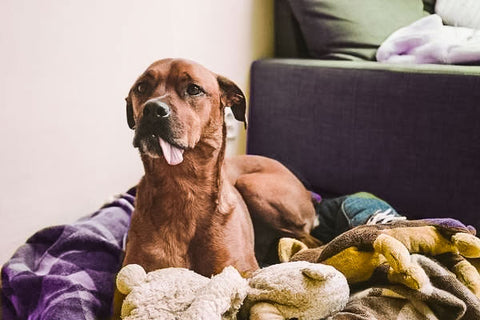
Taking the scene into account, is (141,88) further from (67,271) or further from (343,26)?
(343,26)

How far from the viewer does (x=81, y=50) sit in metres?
1.37

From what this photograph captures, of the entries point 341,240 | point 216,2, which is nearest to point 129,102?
point 341,240

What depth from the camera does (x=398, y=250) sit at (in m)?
0.84

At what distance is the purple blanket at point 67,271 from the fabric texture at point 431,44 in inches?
39.3

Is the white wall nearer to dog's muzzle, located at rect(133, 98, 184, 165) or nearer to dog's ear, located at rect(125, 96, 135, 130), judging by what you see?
dog's ear, located at rect(125, 96, 135, 130)

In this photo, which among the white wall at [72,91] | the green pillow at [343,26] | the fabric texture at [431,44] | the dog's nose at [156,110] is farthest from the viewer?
the green pillow at [343,26]

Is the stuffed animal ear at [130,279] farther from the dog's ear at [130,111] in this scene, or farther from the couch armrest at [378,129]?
the couch armrest at [378,129]

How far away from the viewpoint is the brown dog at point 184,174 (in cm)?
92

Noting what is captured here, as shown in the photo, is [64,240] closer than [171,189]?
No

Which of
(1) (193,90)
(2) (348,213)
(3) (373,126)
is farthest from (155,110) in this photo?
(3) (373,126)

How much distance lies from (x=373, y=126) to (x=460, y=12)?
63 cm

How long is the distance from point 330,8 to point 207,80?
A: 85 cm

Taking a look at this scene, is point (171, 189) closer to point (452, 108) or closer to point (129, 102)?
point (129, 102)

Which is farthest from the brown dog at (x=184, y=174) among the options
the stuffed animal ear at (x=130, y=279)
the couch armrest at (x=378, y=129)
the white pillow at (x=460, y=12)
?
the white pillow at (x=460, y=12)
